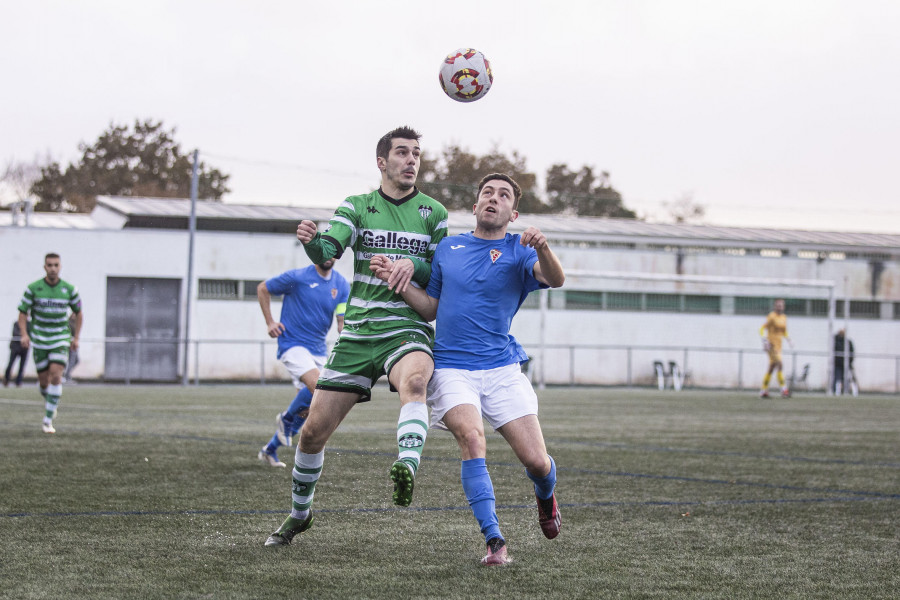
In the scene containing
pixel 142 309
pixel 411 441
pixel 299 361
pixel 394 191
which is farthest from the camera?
pixel 142 309

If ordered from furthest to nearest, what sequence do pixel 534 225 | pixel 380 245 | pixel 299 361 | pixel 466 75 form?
pixel 534 225, pixel 299 361, pixel 466 75, pixel 380 245

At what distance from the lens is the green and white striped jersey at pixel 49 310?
13086 millimetres

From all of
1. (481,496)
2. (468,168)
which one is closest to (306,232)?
(481,496)

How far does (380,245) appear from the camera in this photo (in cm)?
599

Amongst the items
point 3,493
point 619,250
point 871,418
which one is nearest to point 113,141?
point 619,250

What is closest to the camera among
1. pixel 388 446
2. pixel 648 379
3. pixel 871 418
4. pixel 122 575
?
pixel 122 575

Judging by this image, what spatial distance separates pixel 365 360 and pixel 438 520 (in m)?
1.55

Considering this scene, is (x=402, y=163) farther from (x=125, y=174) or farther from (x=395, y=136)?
(x=125, y=174)

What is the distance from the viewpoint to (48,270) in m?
12.9

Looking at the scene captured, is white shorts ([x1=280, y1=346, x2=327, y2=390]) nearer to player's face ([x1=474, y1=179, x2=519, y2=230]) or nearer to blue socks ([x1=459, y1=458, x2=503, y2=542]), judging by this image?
player's face ([x1=474, y1=179, x2=519, y2=230])

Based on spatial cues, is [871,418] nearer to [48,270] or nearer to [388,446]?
[388,446]

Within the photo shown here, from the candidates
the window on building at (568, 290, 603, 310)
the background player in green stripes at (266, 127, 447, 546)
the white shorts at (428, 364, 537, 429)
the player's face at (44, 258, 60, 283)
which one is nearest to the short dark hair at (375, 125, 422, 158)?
the background player in green stripes at (266, 127, 447, 546)

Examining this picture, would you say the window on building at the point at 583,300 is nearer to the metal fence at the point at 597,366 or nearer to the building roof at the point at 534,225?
the metal fence at the point at 597,366

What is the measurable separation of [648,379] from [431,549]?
30451 millimetres
